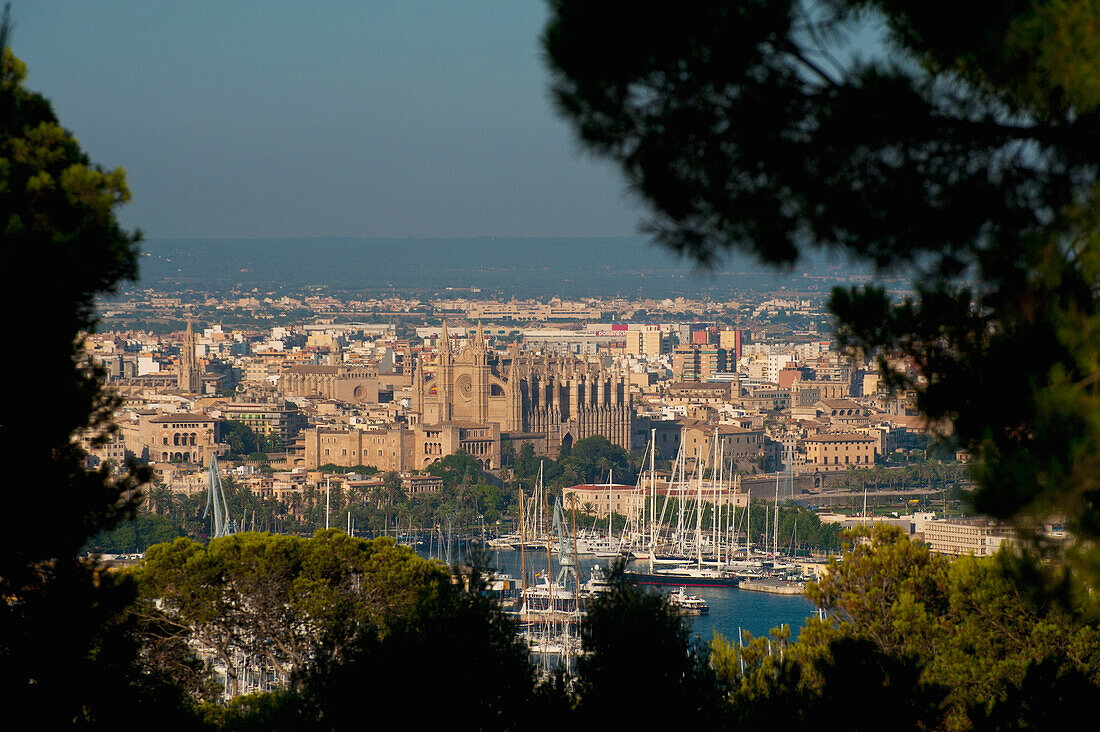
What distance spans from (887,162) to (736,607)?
23143mm

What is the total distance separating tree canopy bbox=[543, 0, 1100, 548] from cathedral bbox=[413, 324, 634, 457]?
41.3m

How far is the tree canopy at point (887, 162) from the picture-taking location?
3.17 metres

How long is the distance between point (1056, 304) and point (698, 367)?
74362 millimetres

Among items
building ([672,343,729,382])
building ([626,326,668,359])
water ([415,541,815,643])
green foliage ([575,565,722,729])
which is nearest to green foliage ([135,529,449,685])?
green foliage ([575,565,722,729])

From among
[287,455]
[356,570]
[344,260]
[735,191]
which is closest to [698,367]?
[287,455]

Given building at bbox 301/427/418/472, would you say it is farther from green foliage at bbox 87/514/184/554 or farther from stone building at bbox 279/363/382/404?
stone building at bbox 279/363/382/404

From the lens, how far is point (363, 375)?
61250 mm

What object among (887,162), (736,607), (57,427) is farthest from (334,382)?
(887,162)

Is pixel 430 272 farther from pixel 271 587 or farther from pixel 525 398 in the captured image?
pixel 271 587

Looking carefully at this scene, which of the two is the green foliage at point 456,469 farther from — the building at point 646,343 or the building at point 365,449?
the building at point 646,343

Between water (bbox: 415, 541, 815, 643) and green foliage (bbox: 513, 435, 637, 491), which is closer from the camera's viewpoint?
water (bbox: 415, 541, 815, 643)

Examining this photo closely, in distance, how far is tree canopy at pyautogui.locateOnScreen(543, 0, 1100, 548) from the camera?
10.4 ft

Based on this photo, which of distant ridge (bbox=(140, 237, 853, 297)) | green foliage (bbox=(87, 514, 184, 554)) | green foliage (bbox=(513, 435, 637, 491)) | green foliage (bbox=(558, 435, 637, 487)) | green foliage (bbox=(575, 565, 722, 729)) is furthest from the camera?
distant ridge (bbox=(140, 237, 853, 297))

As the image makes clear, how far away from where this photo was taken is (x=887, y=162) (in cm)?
329
